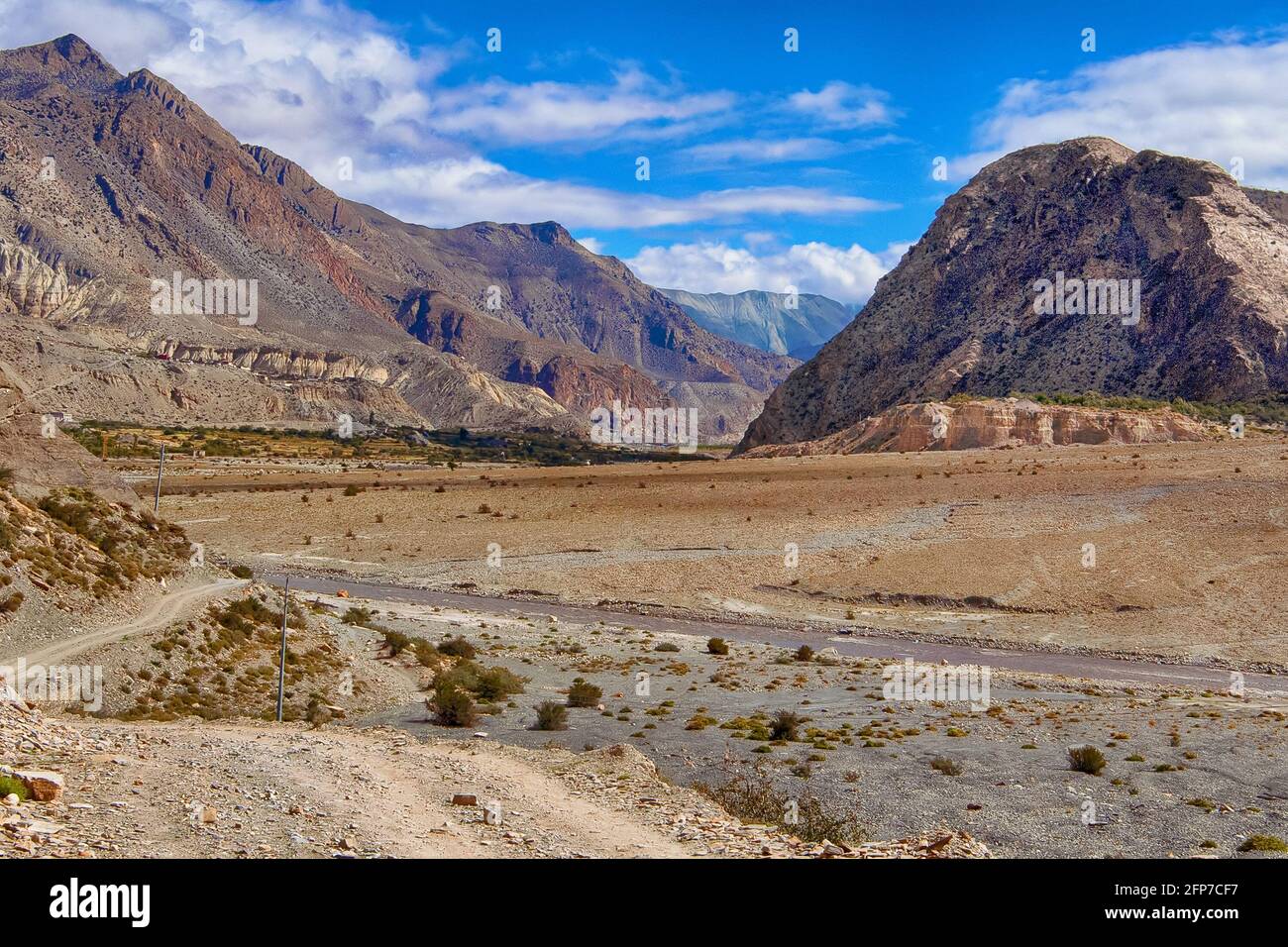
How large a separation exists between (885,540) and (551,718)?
94.1 feet

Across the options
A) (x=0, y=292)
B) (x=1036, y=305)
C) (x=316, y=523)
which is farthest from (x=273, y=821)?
(x=0, y=292)

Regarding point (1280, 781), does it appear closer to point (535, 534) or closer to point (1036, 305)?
point (535, 534)

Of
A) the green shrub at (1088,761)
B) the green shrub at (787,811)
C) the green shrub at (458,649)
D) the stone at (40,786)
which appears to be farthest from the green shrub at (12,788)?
the green shrub at (458,649)

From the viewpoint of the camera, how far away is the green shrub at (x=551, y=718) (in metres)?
20.8

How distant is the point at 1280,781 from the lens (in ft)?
56.5

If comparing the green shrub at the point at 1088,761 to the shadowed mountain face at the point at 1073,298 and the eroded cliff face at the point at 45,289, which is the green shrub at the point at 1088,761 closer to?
the shadowed mountain face at the point at 1073,298

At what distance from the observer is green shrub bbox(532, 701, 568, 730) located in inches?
821

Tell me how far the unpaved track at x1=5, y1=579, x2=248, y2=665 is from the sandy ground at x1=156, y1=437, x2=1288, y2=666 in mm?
18811

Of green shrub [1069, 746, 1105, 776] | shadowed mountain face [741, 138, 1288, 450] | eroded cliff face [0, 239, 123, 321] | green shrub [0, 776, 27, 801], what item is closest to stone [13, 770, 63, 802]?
green shrub [0, 776, 27, 801]

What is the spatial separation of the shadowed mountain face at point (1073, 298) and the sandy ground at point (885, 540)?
27.9 m

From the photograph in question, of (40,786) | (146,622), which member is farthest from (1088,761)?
(146,622)

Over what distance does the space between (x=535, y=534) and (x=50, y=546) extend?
104ft

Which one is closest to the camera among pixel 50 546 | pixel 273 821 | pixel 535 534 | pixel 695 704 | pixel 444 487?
pixel 273 821

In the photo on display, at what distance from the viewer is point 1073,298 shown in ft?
328
